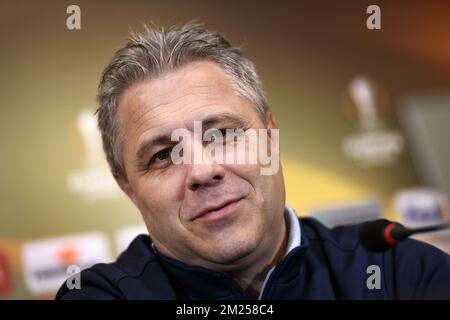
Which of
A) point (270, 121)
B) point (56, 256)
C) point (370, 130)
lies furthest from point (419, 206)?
point (56, 256)

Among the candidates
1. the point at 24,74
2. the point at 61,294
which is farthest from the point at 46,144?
the point at 61,294

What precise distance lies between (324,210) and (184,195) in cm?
63

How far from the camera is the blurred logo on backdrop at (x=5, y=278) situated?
137cm

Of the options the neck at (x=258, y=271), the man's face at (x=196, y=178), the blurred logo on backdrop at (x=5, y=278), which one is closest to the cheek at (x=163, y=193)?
the man's face at (x=196, y=178)

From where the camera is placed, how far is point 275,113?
1.17 m

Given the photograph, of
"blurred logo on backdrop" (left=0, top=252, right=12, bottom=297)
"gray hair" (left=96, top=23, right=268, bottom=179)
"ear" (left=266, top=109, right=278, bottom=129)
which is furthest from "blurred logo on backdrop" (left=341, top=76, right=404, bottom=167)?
"blurred logo on backdrop" (left=0, top=252, right=12, bottom=297)

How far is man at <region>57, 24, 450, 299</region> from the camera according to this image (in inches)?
36.5

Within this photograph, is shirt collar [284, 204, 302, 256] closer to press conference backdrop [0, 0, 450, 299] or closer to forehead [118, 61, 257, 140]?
press conference backdrop [0, 0, 450, 299]

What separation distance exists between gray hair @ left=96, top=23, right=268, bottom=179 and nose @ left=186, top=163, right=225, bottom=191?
151 millimetres

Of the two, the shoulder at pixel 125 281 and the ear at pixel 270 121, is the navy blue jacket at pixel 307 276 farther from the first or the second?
the ear at pixel 270 121

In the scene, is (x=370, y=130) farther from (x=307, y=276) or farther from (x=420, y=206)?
(x=307, y=276)

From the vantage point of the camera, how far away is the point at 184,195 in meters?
0.92
